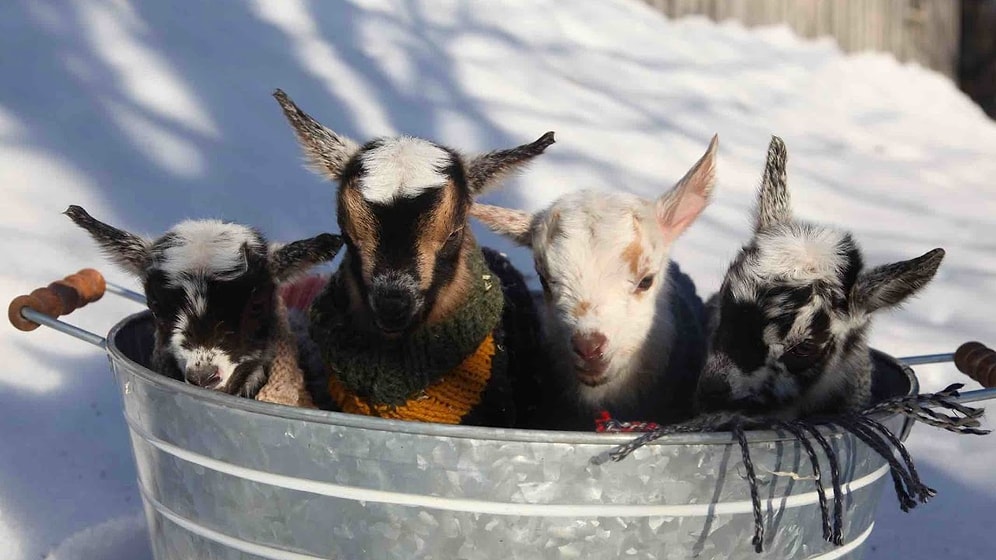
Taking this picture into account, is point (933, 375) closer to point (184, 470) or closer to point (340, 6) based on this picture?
point (184, 470)

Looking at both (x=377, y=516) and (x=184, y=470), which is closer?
(x=377, y=516)

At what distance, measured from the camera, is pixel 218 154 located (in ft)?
15.9

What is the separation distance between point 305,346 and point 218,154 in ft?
7.42

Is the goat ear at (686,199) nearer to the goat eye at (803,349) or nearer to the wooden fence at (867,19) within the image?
the goat eye at (803,349)

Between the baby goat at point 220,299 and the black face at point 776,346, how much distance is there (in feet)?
3.13

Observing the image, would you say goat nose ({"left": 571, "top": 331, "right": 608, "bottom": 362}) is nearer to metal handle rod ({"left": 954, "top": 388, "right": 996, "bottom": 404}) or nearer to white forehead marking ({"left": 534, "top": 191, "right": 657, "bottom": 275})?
white forehead marking ({"left": 534, "top": 191, "right": 657, "bottom": 275})

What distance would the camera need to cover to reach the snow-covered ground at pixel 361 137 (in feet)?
11.6

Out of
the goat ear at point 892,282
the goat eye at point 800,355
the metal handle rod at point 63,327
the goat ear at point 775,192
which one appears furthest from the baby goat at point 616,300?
the metal handle rod at point 63,327

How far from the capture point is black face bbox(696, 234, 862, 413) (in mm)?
2248

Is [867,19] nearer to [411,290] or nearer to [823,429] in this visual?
[411,290]

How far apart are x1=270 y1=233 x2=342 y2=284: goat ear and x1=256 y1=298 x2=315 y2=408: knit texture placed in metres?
0.11

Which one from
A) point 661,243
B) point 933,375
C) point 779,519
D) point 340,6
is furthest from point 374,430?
point 340,6

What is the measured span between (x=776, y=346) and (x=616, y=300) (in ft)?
1.28

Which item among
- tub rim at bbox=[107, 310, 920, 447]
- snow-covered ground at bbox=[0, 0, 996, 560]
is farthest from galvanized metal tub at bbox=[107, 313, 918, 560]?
snow-covered ground at bbox=[0, 0, 996, 560]
